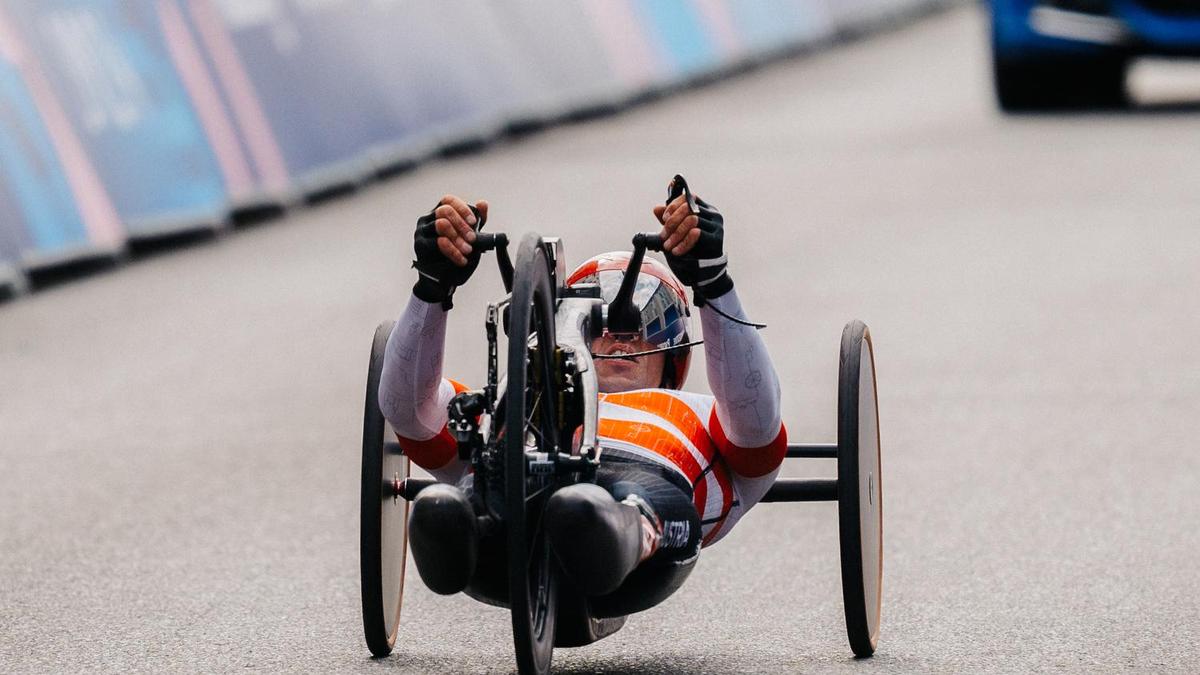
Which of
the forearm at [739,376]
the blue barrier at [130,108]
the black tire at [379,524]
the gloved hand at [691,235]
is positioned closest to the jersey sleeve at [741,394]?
the forearm at [739,376]

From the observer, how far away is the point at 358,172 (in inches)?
615

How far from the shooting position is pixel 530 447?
14.8 ft

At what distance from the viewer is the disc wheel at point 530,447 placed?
409cm

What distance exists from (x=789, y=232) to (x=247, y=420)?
5467 millimetres

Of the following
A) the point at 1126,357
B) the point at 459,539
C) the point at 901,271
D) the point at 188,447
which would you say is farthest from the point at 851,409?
the point at 901,271

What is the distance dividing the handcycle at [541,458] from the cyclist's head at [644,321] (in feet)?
0.54

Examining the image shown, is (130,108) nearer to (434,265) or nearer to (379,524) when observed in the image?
(379,524)

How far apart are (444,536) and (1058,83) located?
14798 millimetres

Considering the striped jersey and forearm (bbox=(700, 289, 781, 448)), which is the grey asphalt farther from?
forearm (bbox=(700, 289, 781, 448))

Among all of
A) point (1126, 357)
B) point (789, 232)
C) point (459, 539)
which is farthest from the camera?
point (789, 232)

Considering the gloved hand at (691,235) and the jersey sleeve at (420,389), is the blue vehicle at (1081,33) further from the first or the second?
the gloved hand at (691,235)

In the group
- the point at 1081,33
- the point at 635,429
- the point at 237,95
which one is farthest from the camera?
the point at 1081,33

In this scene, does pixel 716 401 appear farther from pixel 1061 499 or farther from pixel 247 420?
pixel 247 420

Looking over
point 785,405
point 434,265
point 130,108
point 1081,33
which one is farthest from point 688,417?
point 1081,33
